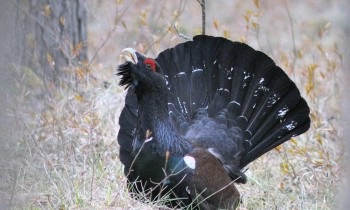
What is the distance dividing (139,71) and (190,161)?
0.83 metres

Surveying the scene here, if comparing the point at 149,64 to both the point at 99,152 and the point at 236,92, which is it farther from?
the point at 99,152

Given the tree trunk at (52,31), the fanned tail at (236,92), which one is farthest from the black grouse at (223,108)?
the tree trunk at (52,31)

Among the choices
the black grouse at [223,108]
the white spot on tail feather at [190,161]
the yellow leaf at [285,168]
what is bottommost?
the yellow leaf at [285,168]

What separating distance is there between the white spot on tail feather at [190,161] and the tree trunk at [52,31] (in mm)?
2753

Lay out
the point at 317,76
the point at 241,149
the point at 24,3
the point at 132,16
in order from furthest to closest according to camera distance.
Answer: the point at 132,16, the point at 317,76, the point at 24,3, the point at 241,149

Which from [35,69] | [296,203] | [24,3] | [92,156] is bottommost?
[296,203]

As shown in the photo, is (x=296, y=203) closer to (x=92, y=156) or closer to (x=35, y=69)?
(x=92, y=156)

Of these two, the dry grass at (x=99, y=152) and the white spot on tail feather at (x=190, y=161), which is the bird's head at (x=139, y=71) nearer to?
the white spot on tail feather at (x=190, y=161)

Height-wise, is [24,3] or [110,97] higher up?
[24,3]

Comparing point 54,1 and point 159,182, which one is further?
point 54,1

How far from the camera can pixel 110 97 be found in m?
8.30

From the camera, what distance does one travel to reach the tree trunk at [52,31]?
8.26m

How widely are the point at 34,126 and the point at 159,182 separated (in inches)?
97.2

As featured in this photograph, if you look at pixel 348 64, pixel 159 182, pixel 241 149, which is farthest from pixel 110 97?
pixel 348 64
